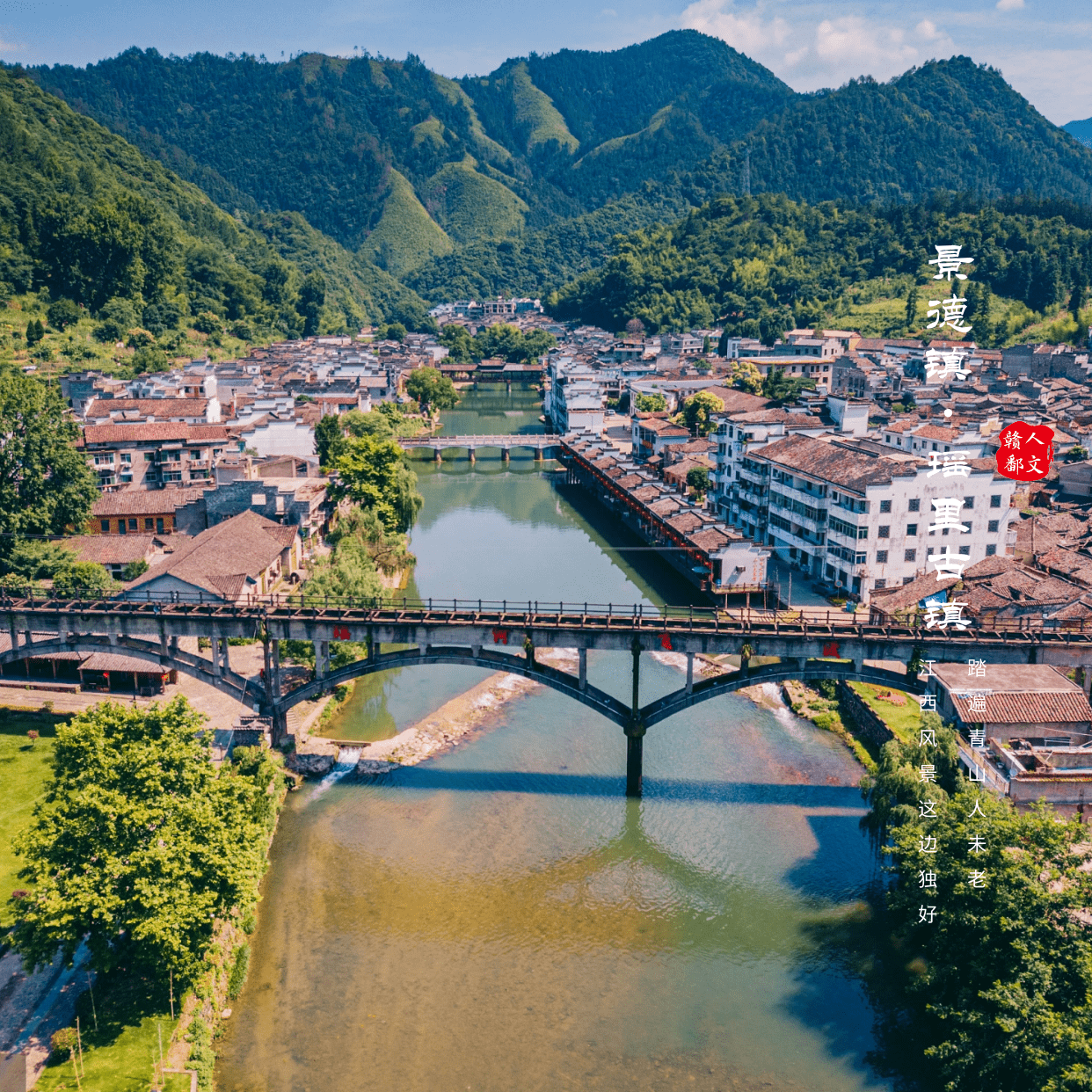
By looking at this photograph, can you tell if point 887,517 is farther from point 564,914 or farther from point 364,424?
point 364,424

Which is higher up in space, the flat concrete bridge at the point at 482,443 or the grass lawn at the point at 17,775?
the flat concrete bridge at the point at 482,443

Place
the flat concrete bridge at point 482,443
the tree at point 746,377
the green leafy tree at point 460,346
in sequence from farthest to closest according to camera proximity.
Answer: the green leafy tree at point 460,346 → the tree at point 746,377 → the flat concrete bridge at point 482,443

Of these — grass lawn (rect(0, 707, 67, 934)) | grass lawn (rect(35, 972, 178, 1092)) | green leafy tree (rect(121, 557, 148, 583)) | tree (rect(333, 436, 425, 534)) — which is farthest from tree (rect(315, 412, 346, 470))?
grass lawn (rect(35, 972, 178, 1092))

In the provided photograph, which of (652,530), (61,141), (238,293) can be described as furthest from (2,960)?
(61,141)

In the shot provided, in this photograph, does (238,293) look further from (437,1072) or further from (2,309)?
(437,1072)

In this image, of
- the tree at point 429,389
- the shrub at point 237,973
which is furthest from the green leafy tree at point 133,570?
the tree at point 429,389

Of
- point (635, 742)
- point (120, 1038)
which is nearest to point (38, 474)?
point (635, 742)

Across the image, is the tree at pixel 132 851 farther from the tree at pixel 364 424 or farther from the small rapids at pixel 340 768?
the tree at pixel 364 424
